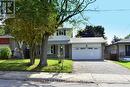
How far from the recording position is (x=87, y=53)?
2025 inches

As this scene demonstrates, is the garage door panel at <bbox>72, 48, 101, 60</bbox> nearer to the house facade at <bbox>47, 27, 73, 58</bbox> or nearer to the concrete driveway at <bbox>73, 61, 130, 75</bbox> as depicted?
the house facade at <bbox>47, 27, 73, 58</bbox>

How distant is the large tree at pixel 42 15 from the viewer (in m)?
26.5

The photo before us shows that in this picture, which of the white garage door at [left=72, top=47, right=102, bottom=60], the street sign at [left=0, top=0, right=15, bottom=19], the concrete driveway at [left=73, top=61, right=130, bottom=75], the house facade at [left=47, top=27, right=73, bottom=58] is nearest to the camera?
the street sign at [left=0, top=0, right=15, bottom=19]

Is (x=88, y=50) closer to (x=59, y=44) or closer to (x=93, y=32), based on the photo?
(x=59, y=44)

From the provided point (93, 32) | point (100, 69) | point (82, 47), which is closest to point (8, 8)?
point (100, 69)

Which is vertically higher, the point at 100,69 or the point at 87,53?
the point at 87,53

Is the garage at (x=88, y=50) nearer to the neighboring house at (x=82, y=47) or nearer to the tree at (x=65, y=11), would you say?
the neighboring house at (x=82, y=47)

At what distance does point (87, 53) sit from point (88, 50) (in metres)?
0.49

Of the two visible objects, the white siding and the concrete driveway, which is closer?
the concrete driveway

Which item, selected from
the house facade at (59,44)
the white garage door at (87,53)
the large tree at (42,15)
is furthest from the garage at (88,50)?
the large tree at (42,15)

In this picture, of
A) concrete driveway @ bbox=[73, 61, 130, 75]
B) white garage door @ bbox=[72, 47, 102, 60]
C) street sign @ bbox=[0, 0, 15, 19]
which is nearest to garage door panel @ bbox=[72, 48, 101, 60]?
white garage door @ bbox=[72, 47, 102, 60]

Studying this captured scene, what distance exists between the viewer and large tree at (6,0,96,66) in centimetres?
2652

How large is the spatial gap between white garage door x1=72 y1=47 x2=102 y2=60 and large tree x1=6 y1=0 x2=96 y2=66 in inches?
802

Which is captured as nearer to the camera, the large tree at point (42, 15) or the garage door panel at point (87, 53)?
the large tree at point (42, 15)
